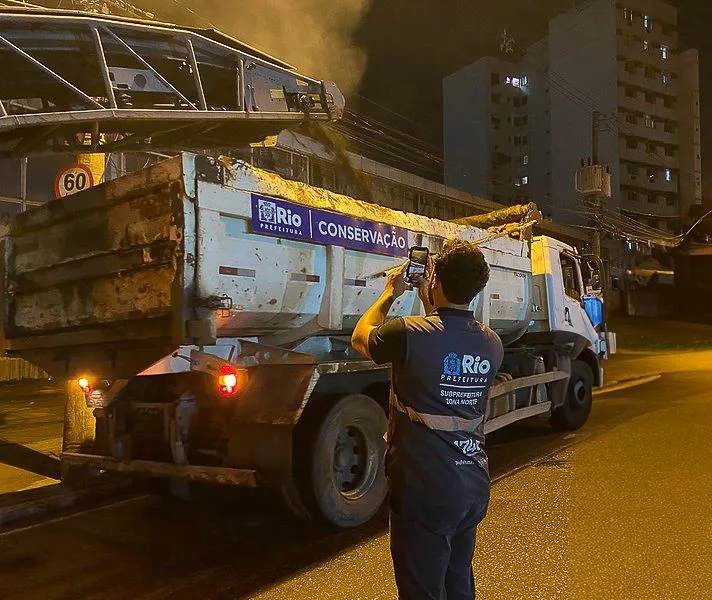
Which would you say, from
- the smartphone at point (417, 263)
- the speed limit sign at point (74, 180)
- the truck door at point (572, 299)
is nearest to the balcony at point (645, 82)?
the truck door at point (572, 299)

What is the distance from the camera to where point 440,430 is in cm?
236

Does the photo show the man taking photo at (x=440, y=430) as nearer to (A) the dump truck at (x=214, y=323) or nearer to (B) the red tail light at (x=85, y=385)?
(A) the dump truck at (x=214, y=323)

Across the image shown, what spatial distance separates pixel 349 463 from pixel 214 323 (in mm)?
1787

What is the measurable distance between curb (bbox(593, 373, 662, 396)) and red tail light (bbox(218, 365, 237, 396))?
11.0 metres

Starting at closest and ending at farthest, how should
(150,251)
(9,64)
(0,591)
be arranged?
1. (0,591)
2. (150,251)
3. (9,64)

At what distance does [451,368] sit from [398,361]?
0.20 m

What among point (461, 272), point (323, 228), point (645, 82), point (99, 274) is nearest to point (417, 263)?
point (461, 272)

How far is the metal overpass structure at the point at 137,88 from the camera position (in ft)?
22.3

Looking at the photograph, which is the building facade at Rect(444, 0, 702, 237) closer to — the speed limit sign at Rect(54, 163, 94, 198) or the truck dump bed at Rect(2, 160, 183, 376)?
the speed limit sign at Rect(54, 163, 94, 198)

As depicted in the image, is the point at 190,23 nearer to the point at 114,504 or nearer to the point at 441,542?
the point at 114,504

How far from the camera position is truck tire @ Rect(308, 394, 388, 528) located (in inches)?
189

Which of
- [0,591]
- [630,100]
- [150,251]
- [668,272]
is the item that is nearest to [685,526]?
[150,251]

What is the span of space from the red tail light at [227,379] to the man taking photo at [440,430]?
2.50m

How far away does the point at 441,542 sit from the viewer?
90.3 inches
